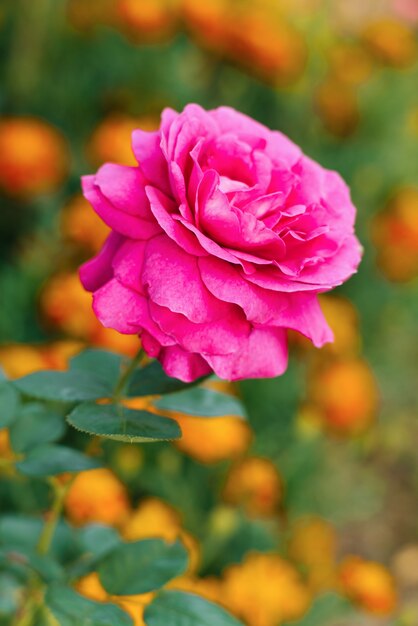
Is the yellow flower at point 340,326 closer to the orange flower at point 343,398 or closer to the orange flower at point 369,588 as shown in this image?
the orange flower at point 343,398

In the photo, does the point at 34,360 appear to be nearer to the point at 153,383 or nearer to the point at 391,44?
the point at 153,383

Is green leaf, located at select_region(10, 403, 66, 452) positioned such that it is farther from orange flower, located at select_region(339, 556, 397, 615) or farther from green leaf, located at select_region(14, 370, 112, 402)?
orange flower, located at select_region(339, 556, 397, 615)

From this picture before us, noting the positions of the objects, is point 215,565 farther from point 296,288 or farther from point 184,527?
point 296,288

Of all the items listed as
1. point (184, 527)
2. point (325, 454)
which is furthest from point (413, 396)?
point (184, 527)

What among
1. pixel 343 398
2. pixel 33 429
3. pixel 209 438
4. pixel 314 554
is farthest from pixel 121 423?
pixel 343 398

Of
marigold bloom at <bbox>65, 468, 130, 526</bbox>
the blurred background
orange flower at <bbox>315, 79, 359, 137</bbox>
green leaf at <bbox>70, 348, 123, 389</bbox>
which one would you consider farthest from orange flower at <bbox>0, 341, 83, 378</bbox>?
orange flower at <bbox>315, 79, 359, 137</bbox>
